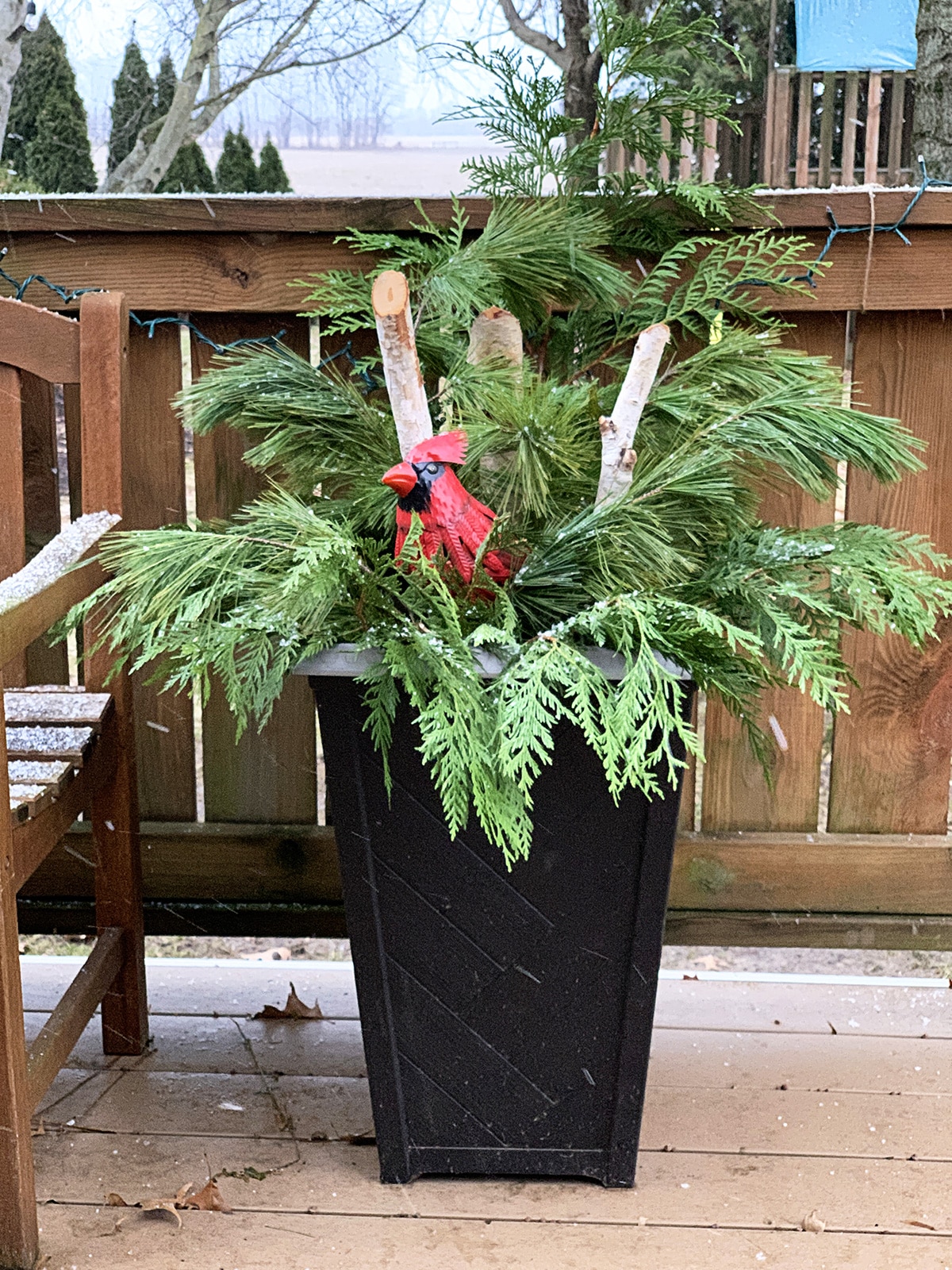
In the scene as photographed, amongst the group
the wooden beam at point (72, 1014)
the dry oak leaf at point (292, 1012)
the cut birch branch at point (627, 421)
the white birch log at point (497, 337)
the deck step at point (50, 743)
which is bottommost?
the dry oak leaf at point (292, 1012)

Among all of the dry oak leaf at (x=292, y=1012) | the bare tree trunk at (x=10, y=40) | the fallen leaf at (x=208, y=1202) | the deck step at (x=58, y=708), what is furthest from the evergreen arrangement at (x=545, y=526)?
the bare tree trunk at (x=10, y=40)

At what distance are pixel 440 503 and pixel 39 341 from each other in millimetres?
664

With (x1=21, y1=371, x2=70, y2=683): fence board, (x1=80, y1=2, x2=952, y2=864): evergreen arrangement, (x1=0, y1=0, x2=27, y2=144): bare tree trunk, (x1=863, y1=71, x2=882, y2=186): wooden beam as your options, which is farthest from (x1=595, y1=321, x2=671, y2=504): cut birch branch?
(x1=0, y1=0, x2=27, y2=144): bare tree trunk

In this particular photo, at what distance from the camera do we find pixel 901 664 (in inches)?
63.9

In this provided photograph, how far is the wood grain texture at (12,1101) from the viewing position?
3.43 feet

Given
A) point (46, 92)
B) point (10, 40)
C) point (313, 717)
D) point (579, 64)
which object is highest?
point (10, 40)

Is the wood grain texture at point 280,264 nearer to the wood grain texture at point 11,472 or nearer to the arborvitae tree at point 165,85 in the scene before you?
the wood grain texture at point 11,472

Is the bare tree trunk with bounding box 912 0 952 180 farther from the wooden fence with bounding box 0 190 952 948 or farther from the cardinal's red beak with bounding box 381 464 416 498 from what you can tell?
the cardinal's red beak with bounding box 381 464 416 498

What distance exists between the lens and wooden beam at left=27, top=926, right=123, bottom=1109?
46.4 inches

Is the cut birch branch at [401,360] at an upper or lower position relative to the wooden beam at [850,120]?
lower

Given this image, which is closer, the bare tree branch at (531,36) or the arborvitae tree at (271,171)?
the bare tree branch at (531,36)

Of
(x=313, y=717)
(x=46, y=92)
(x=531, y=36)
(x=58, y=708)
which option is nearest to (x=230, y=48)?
(x=46, y=92)

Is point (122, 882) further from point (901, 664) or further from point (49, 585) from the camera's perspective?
point (901, 664)

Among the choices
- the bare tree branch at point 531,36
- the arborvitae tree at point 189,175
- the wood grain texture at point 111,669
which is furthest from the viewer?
the arborvitae tree at point 189,175
